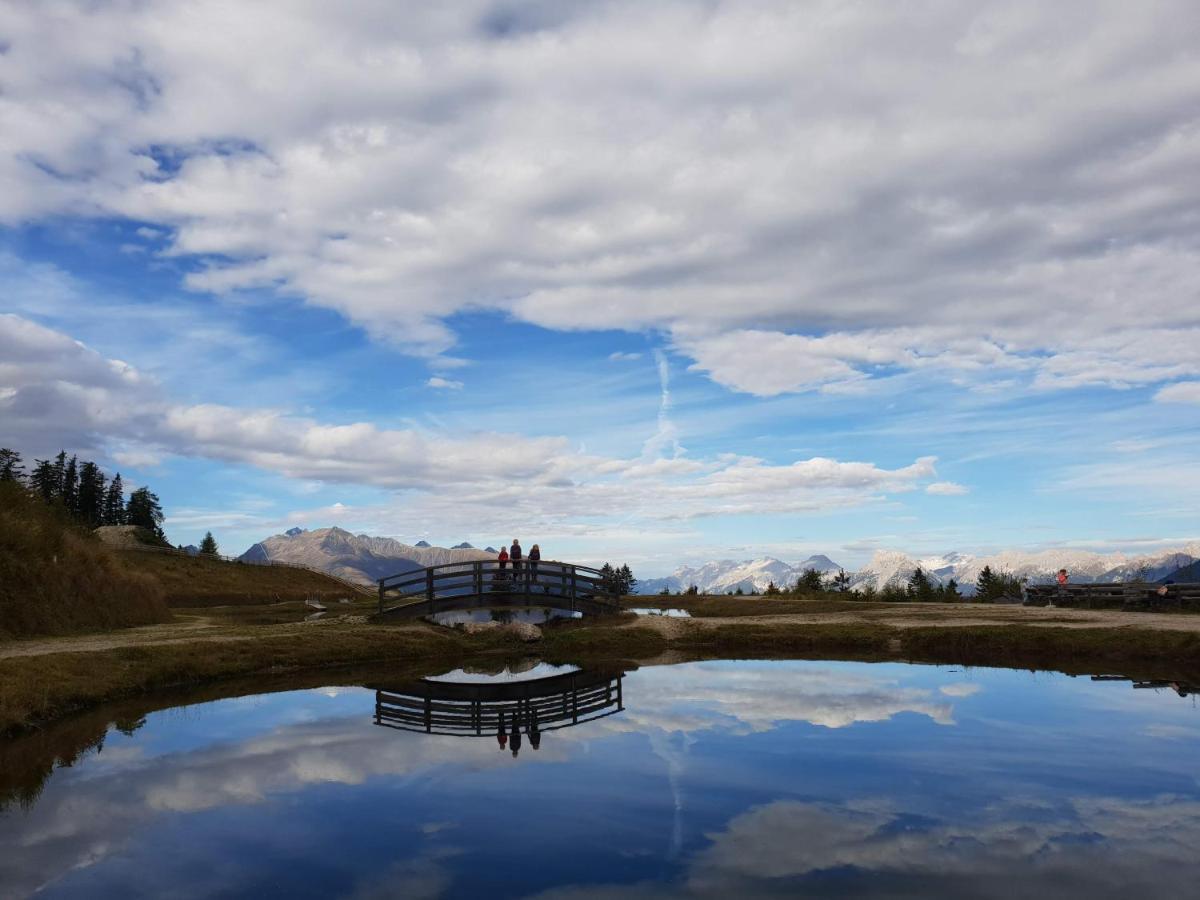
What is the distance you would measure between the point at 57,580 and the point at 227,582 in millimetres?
58872

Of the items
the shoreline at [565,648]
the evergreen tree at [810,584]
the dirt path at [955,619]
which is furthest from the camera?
the evergreen tree at [810,584]

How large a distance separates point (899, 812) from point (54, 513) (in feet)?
138

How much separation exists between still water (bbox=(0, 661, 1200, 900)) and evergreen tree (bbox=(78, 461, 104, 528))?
140683 millimetres

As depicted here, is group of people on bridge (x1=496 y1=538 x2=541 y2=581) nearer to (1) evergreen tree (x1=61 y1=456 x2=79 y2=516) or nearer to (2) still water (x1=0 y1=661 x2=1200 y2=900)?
(2) still water (x1=0 y1=661 x2=1200 y2=900)

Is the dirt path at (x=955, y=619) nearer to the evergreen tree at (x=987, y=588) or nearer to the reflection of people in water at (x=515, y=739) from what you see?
the evergreen tree at (x=987, y=588)

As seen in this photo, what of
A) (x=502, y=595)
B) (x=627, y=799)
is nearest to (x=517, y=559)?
(x=502, y=595)

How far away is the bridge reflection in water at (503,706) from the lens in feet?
65.8

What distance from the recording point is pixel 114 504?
154m

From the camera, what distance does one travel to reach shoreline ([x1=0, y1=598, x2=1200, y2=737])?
23125 millimetres

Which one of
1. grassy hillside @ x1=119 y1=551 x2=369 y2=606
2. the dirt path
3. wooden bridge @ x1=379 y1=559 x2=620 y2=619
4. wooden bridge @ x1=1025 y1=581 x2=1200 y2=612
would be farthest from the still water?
grassy hillside @ x1=119 y1=551 x2=369 y2=606

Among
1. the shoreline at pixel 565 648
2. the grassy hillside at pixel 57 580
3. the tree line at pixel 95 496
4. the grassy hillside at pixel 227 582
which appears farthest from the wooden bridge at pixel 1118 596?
the tree line at pixel 95 496

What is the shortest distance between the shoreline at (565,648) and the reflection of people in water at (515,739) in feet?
34.4

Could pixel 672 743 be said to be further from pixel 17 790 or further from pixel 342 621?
pixel 342 621

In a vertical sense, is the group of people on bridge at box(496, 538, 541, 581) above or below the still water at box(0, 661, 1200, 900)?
above
